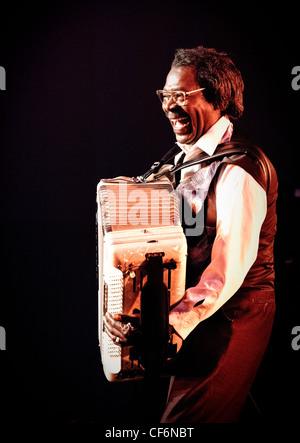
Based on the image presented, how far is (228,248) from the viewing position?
2230 mm

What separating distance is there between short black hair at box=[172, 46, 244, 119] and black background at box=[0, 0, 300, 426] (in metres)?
0.39

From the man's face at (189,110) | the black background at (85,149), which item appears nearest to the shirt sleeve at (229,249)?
the man's face at (189,110)

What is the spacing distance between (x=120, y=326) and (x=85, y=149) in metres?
1.33

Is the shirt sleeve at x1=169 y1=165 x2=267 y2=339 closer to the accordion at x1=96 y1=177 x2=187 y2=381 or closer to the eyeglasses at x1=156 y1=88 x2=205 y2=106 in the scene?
the accordion at x1=96 y1=177 x2=187 y2=381

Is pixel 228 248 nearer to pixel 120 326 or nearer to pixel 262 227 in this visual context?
pixel 262 227

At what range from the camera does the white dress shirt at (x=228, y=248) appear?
221 cm

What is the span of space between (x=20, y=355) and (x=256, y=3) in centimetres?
267

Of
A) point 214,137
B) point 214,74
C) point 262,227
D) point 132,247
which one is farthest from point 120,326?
point 214,74

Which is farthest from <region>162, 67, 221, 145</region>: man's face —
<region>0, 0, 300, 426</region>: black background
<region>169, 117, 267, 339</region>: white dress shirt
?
<region>0, 0, 300, 426</region>: black background

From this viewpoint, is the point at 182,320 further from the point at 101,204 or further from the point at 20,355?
the point at 20,355

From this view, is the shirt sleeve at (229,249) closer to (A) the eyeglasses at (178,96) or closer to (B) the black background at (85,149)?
(A) the eyeglasses at (178,96)

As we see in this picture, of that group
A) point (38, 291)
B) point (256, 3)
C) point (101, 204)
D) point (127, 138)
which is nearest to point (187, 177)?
point (101, 204)

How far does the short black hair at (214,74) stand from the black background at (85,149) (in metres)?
0.39

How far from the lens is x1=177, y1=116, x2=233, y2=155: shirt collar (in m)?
2.44
